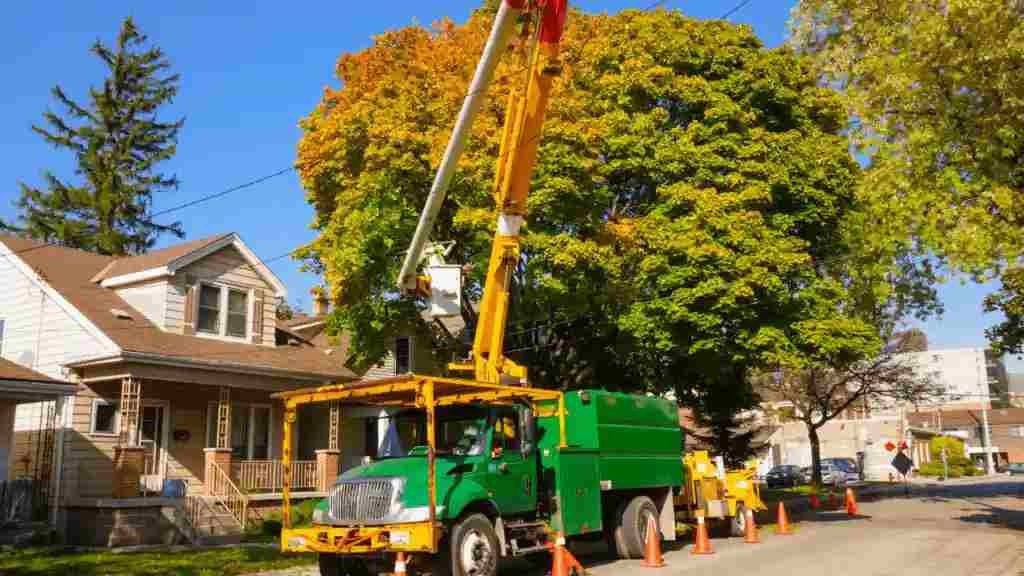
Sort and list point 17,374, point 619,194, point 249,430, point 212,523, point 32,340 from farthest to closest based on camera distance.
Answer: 1. point 249,430
2. point 619,194
3. point 32,340
4. point 212,523
5. point 17,374

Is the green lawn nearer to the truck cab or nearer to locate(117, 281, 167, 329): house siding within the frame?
the truck cab

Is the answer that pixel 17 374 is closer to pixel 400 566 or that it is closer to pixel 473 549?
pixel 473 549

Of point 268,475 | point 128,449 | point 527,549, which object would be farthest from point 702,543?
point 268,475

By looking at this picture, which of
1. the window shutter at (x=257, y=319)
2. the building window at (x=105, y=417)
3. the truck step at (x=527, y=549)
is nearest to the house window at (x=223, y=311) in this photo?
the window shutter at (x=257, y=319)

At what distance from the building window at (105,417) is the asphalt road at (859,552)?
993 centimetres

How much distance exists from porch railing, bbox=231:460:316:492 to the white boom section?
9.99 m

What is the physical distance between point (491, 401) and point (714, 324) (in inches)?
356

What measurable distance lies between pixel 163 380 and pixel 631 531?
12.1 m

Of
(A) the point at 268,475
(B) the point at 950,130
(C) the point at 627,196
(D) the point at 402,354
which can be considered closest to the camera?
(B) the point at 950,130

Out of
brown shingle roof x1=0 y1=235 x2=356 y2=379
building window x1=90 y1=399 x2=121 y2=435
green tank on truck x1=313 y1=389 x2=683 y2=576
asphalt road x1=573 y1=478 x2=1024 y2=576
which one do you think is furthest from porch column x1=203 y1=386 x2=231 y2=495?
asphalt road x1=573 y1=478 x2=1024 y2=576

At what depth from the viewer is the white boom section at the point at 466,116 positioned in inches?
432

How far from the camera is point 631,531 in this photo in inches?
578

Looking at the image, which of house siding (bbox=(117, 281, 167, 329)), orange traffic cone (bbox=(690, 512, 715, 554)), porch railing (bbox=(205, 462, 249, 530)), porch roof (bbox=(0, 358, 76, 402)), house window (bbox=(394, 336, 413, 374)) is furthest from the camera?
house window (bbox=(394, 336, 413, 374))

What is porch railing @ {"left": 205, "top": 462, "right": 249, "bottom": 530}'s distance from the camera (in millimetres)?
20844
